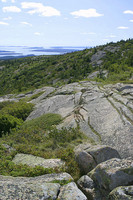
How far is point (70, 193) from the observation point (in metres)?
5.84

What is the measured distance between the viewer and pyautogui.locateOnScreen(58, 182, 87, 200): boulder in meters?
5.62

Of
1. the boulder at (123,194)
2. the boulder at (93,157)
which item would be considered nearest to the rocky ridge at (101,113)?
the boulder at (93,157)

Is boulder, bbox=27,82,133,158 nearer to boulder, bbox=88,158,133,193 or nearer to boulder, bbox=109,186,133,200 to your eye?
boulder, bbox=88,158,133,193

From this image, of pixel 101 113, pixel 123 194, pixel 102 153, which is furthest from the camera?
pixel 101 113

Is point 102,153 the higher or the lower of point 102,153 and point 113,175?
the lower

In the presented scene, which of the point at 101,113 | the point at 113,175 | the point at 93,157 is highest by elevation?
the point at 113,175

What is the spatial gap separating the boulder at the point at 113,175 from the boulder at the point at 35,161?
2429mm

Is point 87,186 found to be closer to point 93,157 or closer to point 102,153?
point 93,157

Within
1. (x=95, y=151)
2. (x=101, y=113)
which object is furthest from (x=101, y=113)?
(x=95, y=151)

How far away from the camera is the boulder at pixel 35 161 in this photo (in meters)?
8.88

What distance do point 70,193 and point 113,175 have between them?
173 cm

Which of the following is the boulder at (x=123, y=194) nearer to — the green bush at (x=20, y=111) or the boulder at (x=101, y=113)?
the boulder at (x=101, y=113)

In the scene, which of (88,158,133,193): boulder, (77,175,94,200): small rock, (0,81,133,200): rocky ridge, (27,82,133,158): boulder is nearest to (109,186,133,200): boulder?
(0,81,133,200): rocky ridge

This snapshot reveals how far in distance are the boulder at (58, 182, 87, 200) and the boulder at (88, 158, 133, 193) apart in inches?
44.2
